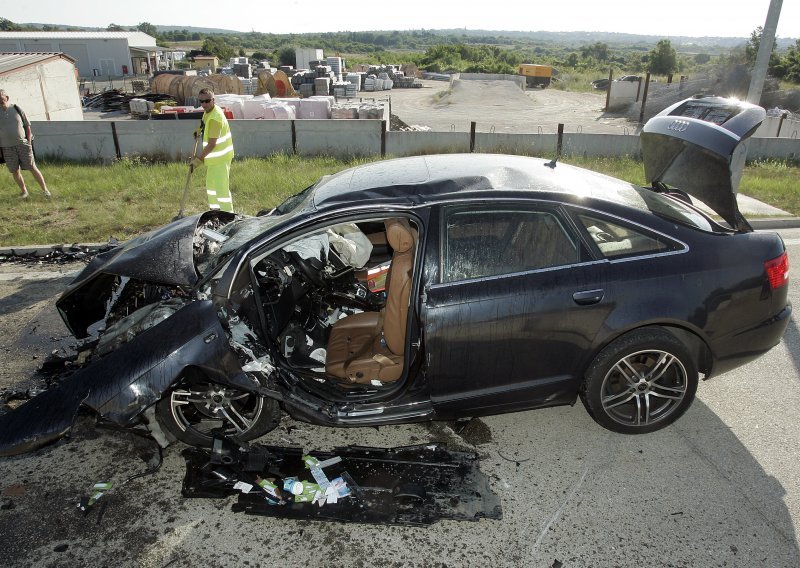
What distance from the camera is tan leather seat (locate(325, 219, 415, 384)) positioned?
12.0 feet

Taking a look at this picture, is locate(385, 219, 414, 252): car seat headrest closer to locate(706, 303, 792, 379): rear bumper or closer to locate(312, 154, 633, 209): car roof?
locate(312, 154, 633, 209): car roof

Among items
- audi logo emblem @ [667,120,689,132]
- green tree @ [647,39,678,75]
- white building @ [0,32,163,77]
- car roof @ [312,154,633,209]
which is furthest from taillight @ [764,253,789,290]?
white building @ [0,32,163,77]

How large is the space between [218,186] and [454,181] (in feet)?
16.5

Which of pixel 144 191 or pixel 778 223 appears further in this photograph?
pixel 144 191

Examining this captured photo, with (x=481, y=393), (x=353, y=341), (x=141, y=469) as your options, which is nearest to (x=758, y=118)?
(x=481, y=393)

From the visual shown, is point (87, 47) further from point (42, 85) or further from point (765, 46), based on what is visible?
point (765, 46)

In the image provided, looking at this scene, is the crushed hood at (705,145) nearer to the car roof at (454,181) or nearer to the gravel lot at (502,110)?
the car roof at (454,181)

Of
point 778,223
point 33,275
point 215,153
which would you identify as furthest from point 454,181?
point 778,223

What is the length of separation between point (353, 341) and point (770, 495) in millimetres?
2758

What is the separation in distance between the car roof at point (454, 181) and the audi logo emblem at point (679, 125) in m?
0.53

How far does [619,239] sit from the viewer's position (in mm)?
3619

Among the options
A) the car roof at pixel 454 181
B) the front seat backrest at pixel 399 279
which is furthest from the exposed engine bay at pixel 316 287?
the front seat backrest at pixel 399 279

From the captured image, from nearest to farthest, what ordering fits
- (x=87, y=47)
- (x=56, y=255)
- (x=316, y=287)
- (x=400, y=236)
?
(x=400, y=236) → (x=316, y=287) → (x=56, y=255) → (x=87, y=47)

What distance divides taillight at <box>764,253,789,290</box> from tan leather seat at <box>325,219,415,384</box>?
2.25 meters
